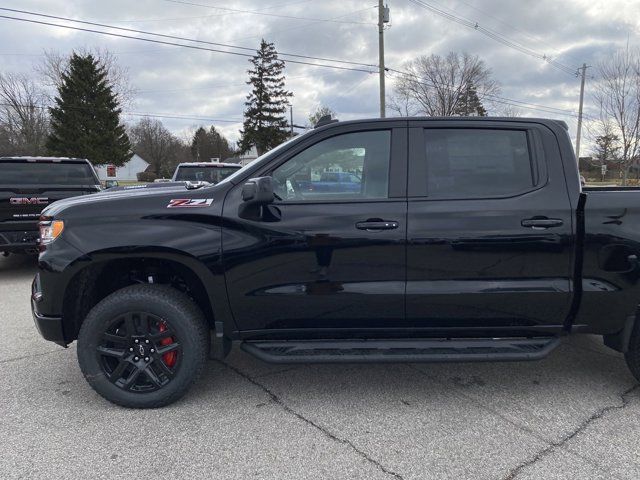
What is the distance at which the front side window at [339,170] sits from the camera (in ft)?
10.4

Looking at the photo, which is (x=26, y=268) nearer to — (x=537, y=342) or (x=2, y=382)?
(x=2, y=382)

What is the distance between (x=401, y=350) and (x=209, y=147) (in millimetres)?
89604

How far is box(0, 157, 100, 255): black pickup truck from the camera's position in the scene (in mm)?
6676

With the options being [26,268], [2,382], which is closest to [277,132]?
[26,268]

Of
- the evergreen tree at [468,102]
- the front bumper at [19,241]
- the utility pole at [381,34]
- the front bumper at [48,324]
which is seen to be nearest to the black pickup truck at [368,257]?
the front bumper at [48,324]

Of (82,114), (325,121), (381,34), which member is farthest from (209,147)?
(325,121)

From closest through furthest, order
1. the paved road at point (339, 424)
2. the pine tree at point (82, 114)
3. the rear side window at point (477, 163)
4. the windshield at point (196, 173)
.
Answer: the paved road at point (339, 424), the rear side window at point (477, 163), the windshield at point (196, 173), the pine tree at point (82, 114)

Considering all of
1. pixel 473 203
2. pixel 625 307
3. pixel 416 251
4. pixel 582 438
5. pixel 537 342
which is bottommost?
pixel 582 438

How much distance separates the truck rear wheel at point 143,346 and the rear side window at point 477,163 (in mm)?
1838

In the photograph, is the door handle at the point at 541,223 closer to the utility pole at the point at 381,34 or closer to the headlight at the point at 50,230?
the headlight at the point at 50,230

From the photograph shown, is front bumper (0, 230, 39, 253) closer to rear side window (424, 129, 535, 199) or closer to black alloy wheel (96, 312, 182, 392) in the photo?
black alloy wheel (96, 312, 182, 392)

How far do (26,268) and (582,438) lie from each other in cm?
839

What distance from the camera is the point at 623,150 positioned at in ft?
48.3

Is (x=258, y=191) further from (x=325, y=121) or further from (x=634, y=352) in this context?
(x=634, y=352)
